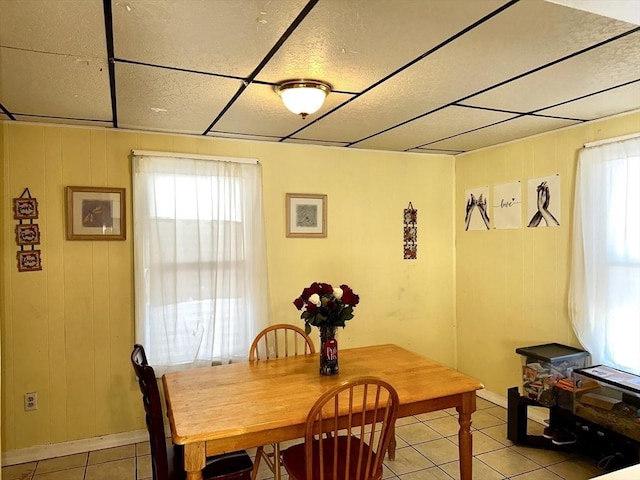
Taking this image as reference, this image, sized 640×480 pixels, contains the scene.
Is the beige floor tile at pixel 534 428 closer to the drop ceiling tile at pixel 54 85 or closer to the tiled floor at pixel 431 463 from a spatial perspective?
the tiled floor at pixel 431 463

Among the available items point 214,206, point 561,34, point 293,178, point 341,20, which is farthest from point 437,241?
point 341,20

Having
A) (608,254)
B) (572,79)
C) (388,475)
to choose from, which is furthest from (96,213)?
(608,254)

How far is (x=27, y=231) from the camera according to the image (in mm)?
2975

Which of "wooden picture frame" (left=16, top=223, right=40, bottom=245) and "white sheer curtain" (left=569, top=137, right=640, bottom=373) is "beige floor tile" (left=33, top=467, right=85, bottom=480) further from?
"white sheer curtain" (left=569, top=137, right=640, bottom=373)

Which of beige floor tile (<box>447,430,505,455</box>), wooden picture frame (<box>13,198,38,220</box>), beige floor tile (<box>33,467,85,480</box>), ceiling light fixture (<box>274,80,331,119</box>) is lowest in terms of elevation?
beige floor tile (<box>447,430,505,455</box>)

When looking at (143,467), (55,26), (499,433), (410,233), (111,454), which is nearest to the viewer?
(55,26)

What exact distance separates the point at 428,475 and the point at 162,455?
1740mm

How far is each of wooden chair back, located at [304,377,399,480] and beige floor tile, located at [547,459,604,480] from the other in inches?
58.2

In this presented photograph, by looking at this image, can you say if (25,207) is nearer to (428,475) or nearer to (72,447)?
(72,447)

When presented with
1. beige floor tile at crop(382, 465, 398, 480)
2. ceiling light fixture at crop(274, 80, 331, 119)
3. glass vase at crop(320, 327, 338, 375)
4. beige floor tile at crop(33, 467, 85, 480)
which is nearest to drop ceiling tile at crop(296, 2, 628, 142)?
ceiling light fixture at crop(274, 80, 331, 119)

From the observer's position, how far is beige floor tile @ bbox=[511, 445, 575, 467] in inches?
116

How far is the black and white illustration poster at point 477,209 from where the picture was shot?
3.97 metres

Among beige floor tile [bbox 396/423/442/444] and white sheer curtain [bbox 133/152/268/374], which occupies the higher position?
white sheer curtain [bbox 133/152/268/374]

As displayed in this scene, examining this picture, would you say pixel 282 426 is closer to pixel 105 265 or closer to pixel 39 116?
pixel 105 265
